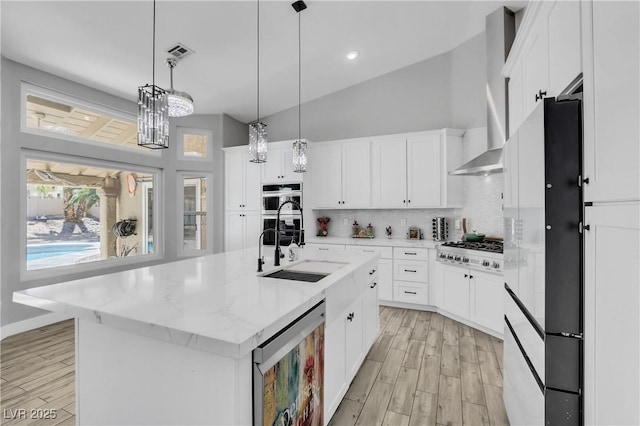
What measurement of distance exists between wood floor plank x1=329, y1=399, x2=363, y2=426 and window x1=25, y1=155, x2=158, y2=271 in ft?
12.1

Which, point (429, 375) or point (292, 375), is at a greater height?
point (292, 375)

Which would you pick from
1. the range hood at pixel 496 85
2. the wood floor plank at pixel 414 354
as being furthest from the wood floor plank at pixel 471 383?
the range hood at pixel 496 85

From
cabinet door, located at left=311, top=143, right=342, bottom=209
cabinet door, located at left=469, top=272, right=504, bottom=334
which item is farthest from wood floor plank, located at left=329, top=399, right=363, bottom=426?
cabinet door, located at left=311, top=143, right=342, bottom=209

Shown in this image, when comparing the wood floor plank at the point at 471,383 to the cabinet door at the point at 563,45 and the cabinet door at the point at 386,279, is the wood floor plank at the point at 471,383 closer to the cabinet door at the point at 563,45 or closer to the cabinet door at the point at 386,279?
the cabinet door at the point at 386,279

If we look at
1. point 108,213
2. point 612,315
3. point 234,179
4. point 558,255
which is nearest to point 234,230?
point 234,179

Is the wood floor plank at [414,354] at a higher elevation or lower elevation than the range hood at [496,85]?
lower

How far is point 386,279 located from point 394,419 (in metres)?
2.25

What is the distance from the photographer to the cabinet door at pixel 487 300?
9.88ft

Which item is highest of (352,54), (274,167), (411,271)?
(352,54)

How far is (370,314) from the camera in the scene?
2.55m

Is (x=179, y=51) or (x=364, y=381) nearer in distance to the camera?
(x=364, y=381)

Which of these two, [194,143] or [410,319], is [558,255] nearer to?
[410,319]

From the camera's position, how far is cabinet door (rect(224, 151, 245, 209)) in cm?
500

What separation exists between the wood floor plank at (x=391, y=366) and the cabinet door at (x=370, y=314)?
0.20 metres
